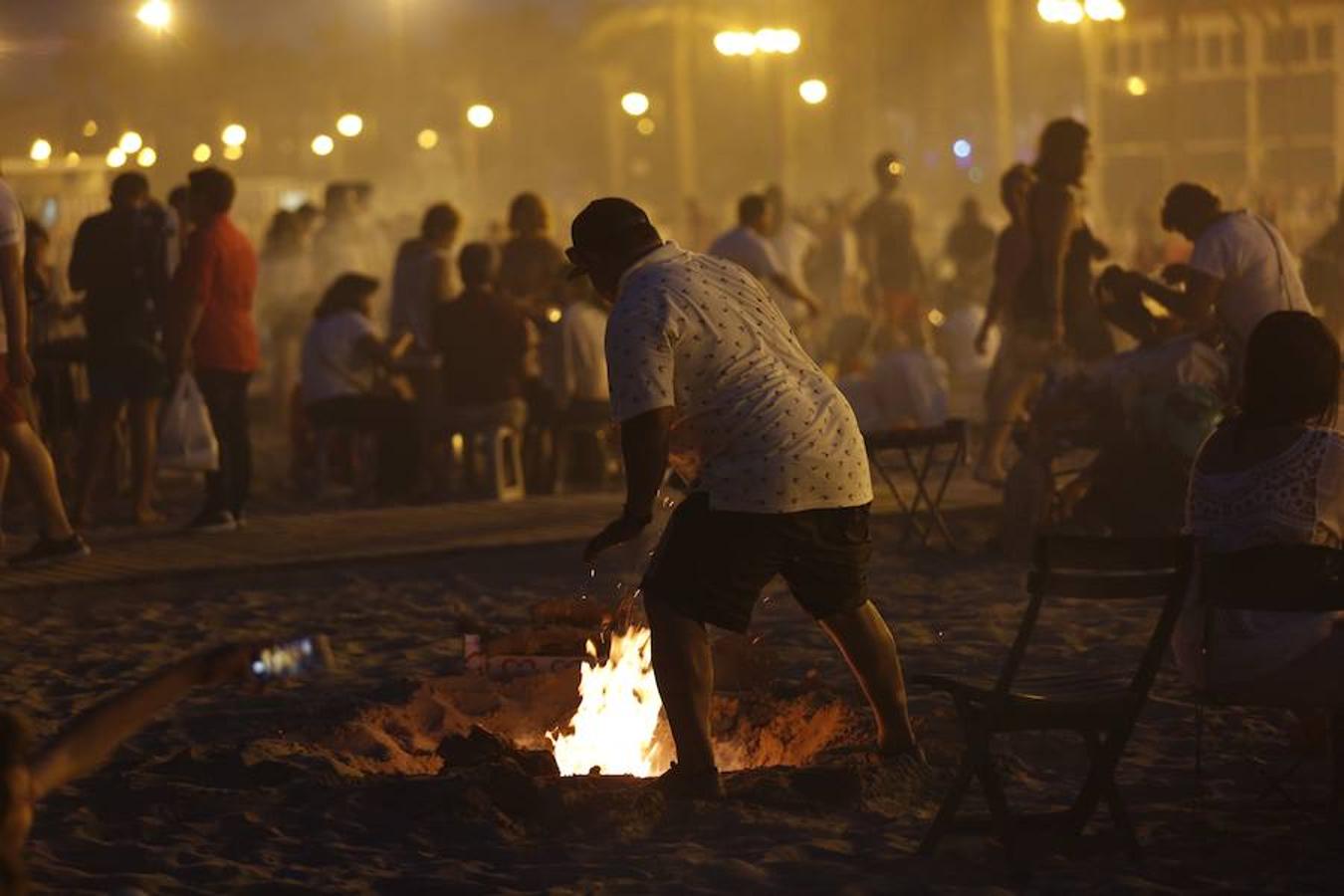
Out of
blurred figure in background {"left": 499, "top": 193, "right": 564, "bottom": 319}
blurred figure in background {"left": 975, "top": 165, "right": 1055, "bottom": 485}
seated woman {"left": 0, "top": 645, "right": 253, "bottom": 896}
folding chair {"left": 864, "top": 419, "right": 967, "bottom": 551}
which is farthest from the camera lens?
blurred figure in background {"left": 499, "top": 193, "right": 564, "bottom": 319}

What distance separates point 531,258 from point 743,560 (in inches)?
324

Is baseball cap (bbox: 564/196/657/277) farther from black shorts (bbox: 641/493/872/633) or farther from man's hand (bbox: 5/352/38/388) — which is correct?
man's hand (bbox: 5/352/38/388)

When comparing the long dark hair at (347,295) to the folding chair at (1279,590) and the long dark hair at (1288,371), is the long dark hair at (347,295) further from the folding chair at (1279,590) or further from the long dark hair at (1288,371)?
the folding chair at (1279,590)

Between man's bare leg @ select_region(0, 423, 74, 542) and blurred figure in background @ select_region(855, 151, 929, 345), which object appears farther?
blurred figure in background @ select_region(855, 151, 929, 345)

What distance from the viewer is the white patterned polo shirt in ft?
19.1

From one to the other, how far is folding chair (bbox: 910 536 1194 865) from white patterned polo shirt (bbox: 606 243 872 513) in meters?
0.69

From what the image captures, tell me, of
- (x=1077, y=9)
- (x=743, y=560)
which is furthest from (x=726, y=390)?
(x=1077, y=9)

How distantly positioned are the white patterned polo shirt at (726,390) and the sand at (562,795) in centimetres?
85

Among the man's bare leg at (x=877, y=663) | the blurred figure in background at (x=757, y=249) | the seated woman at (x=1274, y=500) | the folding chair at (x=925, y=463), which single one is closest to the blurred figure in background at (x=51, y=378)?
the blurred figure in background at (x=757, y=249)

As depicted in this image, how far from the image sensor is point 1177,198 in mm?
9828

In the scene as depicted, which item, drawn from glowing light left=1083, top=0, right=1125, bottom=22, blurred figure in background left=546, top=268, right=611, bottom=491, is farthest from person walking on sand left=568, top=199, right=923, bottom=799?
glowing light left=1083, top=0, right=1125, bottom=22

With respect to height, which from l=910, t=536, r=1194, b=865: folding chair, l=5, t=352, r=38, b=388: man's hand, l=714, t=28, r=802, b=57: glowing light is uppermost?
l=714, t=28, r=802, b=57: glowing light

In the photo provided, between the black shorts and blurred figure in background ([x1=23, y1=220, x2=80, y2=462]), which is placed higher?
blurred figure in background ([x1=23, y1=220, x2=80, y2=462])

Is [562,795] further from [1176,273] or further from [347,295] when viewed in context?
[347,295]
